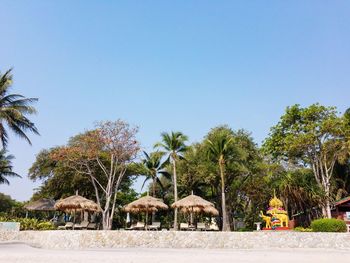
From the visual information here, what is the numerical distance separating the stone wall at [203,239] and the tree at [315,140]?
9.25 metres

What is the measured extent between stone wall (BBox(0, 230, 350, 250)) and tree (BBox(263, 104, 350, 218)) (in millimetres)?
9250

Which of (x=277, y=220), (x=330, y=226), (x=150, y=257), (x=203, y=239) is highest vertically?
(x=277, y=220)

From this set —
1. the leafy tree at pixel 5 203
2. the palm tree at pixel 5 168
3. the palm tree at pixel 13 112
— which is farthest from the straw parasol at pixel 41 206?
the leafy tree at pixel 5 203

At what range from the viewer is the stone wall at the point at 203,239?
17203 millimetres

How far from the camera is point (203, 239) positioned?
58.5ft

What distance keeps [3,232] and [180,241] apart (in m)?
11.8

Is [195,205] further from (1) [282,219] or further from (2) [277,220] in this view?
(1) [282,219]

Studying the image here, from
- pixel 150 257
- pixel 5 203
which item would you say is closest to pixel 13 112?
pixel 150 257

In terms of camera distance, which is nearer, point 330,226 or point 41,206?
point 330,226

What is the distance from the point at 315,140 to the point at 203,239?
15200 millimetres

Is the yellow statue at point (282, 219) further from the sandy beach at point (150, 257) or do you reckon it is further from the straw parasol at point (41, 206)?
the straw parasol at point (41, 206)

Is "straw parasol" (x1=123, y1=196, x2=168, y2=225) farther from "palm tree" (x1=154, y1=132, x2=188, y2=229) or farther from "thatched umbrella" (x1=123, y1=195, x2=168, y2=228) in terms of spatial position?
"palm tree" (x1=154, y1=132, x2=188, y2=229)

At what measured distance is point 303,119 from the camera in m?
30.0

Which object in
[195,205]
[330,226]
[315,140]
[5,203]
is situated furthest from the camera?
[5,203]
